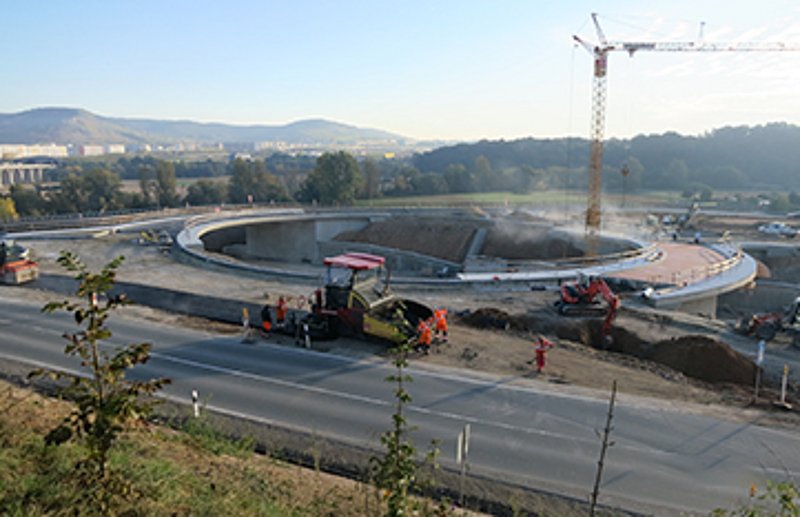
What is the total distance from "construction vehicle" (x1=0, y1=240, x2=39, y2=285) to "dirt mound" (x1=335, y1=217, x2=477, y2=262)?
3229 centimetres

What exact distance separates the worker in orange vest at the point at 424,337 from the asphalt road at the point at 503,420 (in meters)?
1.02

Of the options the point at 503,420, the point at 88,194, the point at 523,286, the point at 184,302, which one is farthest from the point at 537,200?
the point at 503,420

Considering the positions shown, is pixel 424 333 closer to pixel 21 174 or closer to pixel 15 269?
pixel 15 269

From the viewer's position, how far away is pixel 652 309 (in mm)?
25344

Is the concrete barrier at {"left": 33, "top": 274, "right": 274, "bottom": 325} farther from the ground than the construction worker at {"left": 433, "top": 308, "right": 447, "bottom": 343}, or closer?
closer

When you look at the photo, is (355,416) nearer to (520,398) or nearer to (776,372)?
(520,398)

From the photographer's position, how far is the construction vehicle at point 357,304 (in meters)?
16.4

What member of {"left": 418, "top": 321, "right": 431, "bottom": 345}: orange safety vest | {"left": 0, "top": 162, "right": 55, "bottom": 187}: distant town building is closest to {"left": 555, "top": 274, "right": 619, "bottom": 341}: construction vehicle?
{"left": 418, "top": 321, "right": 431, "bottom": 345}: orange safety vest

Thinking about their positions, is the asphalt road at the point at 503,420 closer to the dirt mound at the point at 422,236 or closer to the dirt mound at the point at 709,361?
the dirt mound at the point at 709,361

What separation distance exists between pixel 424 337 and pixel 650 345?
9520mm

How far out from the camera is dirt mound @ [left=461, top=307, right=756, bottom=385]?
1764 cm

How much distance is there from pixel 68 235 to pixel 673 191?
95.6m

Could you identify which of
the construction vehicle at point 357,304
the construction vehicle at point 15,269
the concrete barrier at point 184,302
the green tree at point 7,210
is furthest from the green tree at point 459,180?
the construction vehicle at point 357,304

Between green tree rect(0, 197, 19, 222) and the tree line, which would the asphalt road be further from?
the tree line
